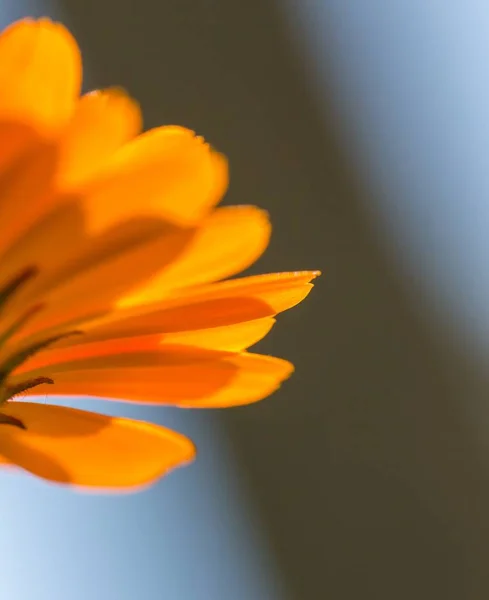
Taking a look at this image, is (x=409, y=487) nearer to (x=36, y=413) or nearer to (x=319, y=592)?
(x=319, y=592)

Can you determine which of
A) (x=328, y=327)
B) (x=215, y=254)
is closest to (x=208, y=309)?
(x=215, y=254)

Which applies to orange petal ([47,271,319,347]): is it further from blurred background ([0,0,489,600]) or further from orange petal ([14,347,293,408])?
blurred background ([0,0,489,600])

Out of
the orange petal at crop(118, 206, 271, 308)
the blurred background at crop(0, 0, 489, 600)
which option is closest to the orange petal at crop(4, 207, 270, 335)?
the orange petal at crop(118, 206, 271, 308)

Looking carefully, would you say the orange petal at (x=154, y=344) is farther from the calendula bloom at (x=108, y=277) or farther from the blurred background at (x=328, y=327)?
the blurred background at (x=328, y=327)

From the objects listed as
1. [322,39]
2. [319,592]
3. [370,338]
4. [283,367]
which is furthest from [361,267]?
[283,367]

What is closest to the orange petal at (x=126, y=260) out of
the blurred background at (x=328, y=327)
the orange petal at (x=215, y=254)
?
the orange petal at (x=215, y=254)
